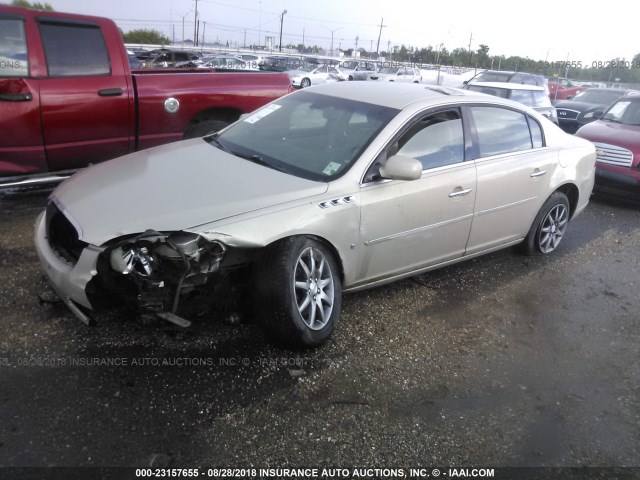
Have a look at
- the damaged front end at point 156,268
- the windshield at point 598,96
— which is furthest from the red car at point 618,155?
the windshield at point 598,96

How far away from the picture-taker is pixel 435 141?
161 inches

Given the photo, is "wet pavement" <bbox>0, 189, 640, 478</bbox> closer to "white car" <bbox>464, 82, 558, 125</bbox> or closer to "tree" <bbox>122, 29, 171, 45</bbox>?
"white car" <bbox>464, 82, 558, 125</bbox>

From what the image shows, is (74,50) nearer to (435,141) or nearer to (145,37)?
(435,141)

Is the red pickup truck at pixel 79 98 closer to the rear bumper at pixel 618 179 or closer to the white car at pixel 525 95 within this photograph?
the rear bumper at pixel 618 179

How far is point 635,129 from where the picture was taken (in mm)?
8305

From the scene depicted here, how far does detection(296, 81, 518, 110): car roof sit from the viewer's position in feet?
13.5

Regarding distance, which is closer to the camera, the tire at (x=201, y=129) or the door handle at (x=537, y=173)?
the door handle at (x=537, y=173)

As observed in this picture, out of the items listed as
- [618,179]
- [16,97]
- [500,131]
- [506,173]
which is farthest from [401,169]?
[618,179]

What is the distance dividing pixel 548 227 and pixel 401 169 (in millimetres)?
2434

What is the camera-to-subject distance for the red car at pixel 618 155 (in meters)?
7.59

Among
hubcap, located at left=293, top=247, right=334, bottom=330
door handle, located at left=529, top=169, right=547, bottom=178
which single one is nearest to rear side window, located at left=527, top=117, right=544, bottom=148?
door handle, located at left=529, top=169, right=547, bottom=178

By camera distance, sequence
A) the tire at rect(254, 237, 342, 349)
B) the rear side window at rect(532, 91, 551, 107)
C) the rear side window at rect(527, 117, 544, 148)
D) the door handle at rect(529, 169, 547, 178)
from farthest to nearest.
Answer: the rear side window at rect(532, 91, 551, 107) → the rear side window at rect(527, 117, 544, 148) → the door handle at rect(529, 169, 547, 178) → the tire at rect(254, 237, 342, 349)

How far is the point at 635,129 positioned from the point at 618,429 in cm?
670

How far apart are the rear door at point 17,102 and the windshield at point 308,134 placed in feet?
6.71
